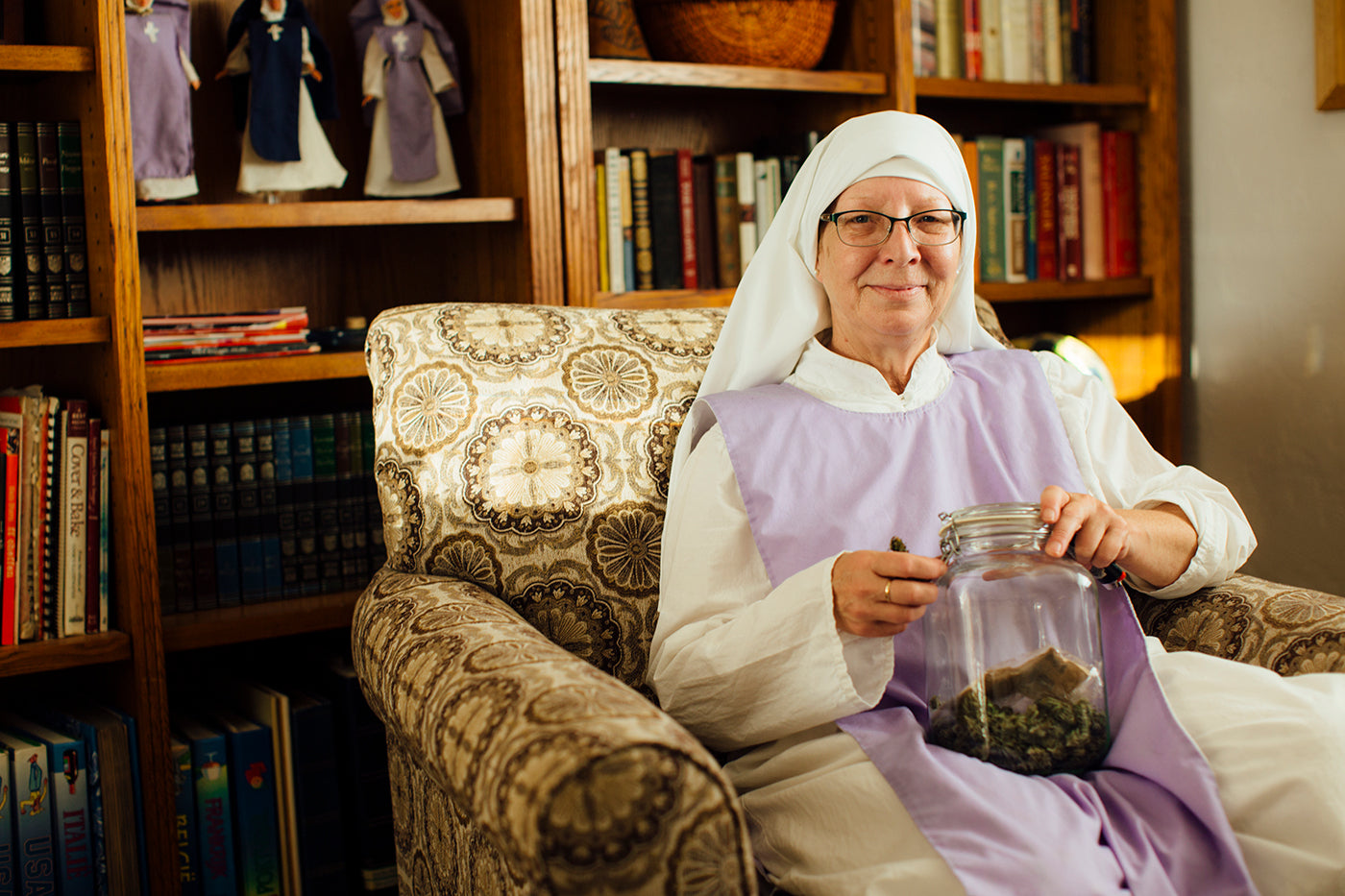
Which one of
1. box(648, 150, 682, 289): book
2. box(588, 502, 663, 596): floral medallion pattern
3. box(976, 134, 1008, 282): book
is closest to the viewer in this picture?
box(588, 502, 663, 596): floral medallion pattern

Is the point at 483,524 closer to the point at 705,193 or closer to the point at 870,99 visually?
the point at 705,193

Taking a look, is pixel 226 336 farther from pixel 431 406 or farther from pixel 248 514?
pixel 431 406

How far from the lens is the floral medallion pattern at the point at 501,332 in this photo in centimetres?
147

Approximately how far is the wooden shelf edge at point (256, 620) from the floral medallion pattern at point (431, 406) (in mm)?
531

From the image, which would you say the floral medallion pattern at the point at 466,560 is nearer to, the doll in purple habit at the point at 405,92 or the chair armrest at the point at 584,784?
the chair armrest at the point at 584,784

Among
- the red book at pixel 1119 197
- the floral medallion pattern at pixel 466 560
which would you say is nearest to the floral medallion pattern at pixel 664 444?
the floral medallion pattern at pixel 466 560

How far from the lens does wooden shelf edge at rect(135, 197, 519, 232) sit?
5.67ft

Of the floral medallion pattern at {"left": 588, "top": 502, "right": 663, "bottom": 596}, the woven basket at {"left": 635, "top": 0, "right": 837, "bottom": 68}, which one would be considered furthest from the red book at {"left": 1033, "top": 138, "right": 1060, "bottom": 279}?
the floral medallion pattern at {"left": 588, "top": 502, "right": 663, "bottom": 596}

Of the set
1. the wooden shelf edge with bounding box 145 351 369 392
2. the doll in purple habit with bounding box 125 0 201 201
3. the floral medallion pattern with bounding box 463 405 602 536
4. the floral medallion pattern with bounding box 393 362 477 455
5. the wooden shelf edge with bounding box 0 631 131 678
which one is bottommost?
the wooden shelf edge with bounding box 0 631 131 678

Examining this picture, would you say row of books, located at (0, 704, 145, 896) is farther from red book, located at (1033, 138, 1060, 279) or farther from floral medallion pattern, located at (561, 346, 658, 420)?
red book, located at (1033, 138, 1060, 279)

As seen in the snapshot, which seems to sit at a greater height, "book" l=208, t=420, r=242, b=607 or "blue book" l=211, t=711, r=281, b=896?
"book" l=208, t=420, r=242, b=607

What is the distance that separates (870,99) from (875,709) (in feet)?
4.68

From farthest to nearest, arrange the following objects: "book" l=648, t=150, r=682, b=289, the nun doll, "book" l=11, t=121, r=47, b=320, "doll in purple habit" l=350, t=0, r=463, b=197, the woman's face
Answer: "book" l=648, t=150, r=682, b=289, "doll in purple habit" l=350, t=0, r=463, b=197, the nun doll, "book" l=11, t=121, r=47, b=320, the woman's face

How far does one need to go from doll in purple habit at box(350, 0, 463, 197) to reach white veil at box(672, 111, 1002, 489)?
2.77ft
